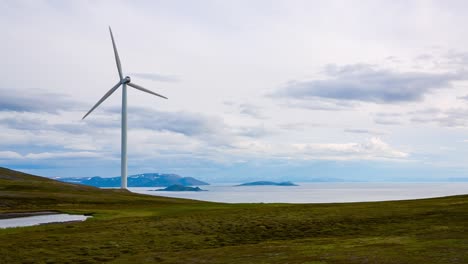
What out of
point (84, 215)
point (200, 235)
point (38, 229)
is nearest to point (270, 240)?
point (200, 235)

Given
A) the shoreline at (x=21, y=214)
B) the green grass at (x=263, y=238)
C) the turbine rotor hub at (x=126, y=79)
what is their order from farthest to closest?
1. the turbine rotor hub at (x=126, y=79)
2. the shoreline at (x=21, y=214)
3. the green grass at (x=263, y=238)

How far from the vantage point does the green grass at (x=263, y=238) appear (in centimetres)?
3144

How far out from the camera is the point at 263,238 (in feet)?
139

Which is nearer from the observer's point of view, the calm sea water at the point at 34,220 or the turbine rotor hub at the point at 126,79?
the calm sea water at the point at 34,220

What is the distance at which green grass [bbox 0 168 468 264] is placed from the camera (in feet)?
103

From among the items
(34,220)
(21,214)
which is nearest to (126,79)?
(21,214)

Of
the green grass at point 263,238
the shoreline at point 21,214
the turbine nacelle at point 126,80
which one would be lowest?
the green grass at point 263,238

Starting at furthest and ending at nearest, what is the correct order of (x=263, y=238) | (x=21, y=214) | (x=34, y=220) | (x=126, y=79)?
(x=126, y=79) < (x=21, y=214) < (x=34, y=220) < (x=263, y=238)

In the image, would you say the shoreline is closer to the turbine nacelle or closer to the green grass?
the green grass

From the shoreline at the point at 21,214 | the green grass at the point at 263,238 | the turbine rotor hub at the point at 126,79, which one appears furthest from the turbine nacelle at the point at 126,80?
the green grass at the point at 263,238

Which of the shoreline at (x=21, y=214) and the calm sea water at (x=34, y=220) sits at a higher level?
the shoreline at (x=21, y=214)

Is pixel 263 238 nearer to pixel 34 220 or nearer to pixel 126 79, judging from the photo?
pixel 34 220

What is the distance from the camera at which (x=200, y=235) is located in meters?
43.6

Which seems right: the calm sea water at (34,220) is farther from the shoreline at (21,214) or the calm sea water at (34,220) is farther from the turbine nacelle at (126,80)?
the turbine nacelle at (126,80)
